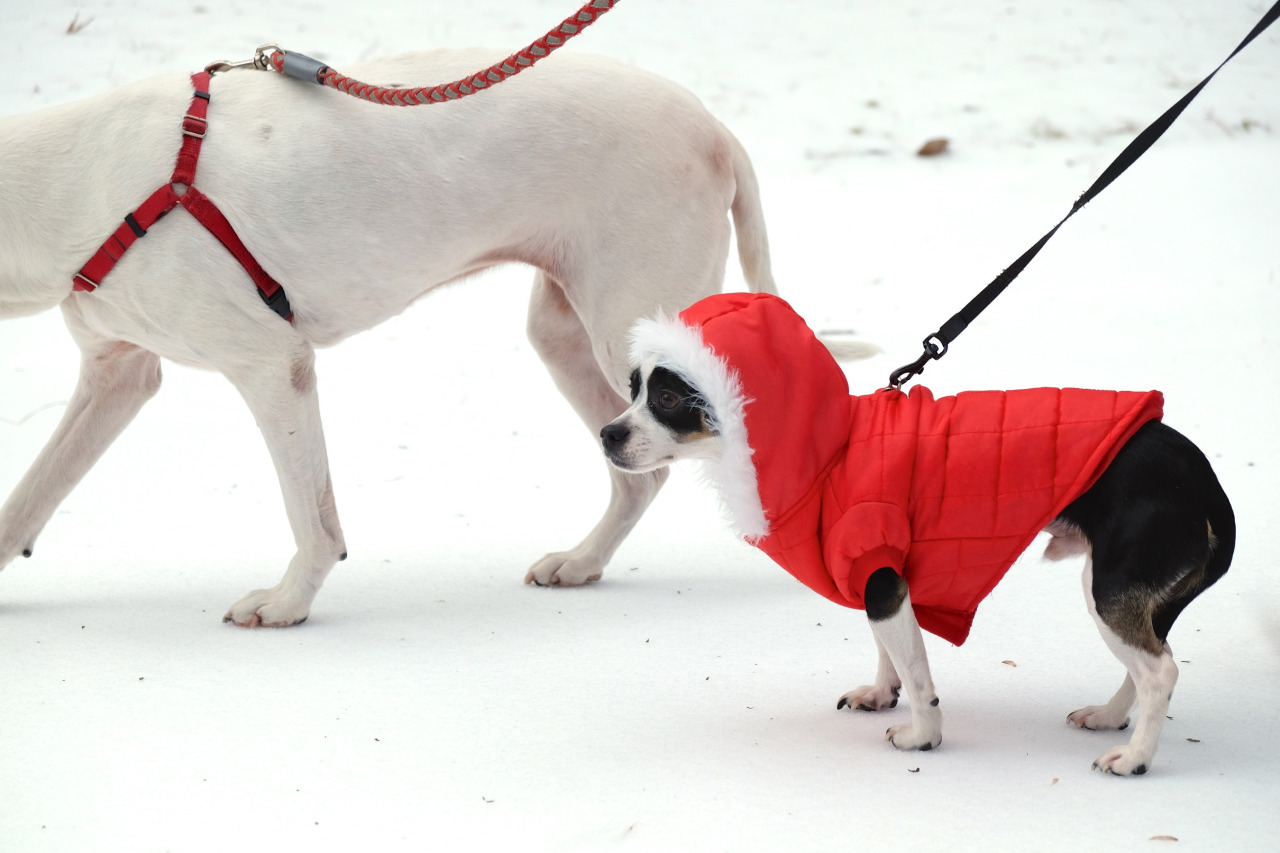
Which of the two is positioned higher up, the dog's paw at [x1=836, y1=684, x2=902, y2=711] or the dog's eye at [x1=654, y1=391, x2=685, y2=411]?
the dog's eye at [x1=654, y1=391, x2=685, y2=411]

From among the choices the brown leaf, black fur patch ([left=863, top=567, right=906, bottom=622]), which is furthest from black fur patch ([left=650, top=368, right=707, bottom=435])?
the brown leaf

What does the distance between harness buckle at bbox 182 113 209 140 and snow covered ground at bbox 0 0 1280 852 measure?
3.38ft

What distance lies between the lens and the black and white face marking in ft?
5.93

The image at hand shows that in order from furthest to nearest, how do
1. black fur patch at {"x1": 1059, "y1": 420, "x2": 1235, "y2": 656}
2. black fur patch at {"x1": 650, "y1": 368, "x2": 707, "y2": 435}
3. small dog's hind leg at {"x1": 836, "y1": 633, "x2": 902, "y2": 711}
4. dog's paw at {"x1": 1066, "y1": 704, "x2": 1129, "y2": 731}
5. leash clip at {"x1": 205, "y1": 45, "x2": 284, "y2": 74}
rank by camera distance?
leash clip at {"x1": 205, "y1": 45, "x2": 284, "y2": 74}, small dog's hind leg at {"x1": 836, "y1": 633, "x2": 902, "y2": 711}, dog's paw at {"x1": 1066, "y1": 704, "x2": 1129, "y2": 731}, black fur patch at {"x1": 650, "y1": 368, "x2": 707, "y2": 435}, black fur patch at {"x1": 1059, "y1": 420, "x2": 1235, "y2": 656}

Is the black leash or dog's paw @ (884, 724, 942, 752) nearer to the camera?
dog's paw @ (884, 724, 942, 752)

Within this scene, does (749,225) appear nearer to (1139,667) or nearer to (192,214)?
(192,214)

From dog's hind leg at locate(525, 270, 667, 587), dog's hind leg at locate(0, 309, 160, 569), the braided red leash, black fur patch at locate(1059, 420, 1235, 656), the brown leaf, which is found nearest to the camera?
black fur patch at locate(1059, 420, 1235, 656)

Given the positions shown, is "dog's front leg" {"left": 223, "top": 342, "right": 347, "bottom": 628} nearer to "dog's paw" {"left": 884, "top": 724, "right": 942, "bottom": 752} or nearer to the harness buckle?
the harness buckle

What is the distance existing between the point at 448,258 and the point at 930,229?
3.76 meters

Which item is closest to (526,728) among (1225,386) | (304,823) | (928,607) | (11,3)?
(304,823)

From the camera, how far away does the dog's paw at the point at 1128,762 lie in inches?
68.3

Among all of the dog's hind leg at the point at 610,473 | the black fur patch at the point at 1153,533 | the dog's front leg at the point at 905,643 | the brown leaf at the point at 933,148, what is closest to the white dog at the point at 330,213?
the dog's hind leg at the point at 610,473

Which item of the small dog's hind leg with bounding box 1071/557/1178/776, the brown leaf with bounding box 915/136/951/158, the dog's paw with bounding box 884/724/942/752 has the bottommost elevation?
the brown leaf with bounding box 915/136/951/158

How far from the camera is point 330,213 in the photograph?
2.40 metres
